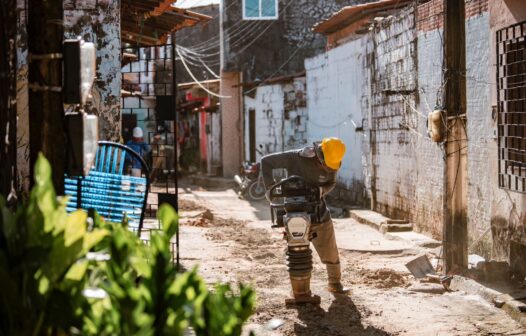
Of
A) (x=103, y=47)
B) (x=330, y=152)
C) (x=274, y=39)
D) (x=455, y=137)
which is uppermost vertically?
(x=274, y=39)

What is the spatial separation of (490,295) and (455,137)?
1.96 metres

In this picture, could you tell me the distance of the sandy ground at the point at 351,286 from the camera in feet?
25.4

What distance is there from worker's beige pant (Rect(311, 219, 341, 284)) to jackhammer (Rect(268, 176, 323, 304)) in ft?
0.51

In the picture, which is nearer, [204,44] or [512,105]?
[512,105]

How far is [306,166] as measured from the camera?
885cm

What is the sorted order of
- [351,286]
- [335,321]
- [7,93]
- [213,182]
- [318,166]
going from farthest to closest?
[213,182], [351,286], [318,166], [335,321], [7,93]

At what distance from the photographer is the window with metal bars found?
9.59m

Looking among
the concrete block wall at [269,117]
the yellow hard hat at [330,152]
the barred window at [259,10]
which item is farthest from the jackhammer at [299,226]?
the barred window at [259,10]

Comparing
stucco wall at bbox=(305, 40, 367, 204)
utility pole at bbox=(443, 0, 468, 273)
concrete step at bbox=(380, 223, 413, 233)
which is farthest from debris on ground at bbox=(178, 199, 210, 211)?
utility pole at bbox=(443, 0, 468, 273)

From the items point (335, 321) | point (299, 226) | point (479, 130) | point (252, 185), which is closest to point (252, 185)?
point (252, 185)

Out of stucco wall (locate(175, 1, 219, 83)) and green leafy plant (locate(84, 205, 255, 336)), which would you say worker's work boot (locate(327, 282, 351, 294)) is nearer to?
green leafy plant (locate(84, 205, 255, 336))

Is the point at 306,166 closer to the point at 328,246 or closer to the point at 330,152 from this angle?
the point at 330,152

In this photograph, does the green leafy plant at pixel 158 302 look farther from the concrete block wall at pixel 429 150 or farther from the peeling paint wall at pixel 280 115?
the peeling paint wall at pixel 280 115

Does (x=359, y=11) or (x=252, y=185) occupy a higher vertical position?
(x=359, y=11)
